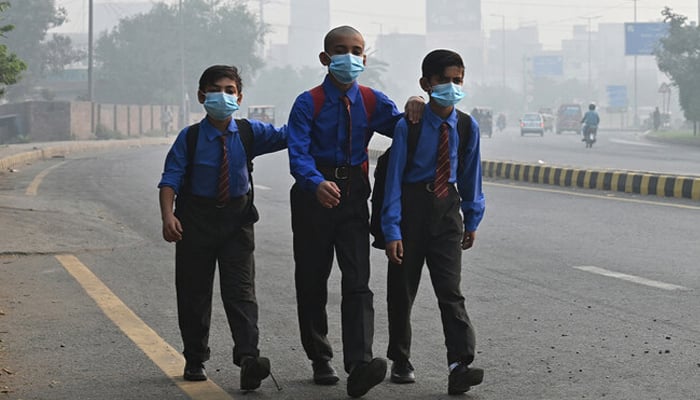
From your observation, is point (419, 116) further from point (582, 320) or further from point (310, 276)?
point (582, 320)

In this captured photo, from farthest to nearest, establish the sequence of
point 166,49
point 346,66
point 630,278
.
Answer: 1. point 166,49
2. point 630,278
3. point 346,66

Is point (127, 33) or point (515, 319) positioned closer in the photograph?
point (515, 319)

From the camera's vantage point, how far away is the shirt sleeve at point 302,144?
5695 millimetres

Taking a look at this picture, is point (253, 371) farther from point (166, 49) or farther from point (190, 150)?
point (166, 49)

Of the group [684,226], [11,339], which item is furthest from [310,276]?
[684,226]

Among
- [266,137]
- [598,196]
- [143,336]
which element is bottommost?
[143,336]

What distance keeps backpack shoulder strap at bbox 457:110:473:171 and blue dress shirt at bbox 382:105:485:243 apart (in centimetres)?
1

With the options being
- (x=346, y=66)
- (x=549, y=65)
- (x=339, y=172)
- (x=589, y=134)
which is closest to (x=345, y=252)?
(x=339, y=172)

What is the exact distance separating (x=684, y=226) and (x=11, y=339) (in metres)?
8.83

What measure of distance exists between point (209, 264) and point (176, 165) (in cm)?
50

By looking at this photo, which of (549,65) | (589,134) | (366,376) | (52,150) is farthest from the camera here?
(549,65)

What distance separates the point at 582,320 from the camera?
790 cm

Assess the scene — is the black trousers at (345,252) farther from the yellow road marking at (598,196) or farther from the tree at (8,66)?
the tree at (8,66)

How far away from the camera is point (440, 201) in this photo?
5855 millimetres
